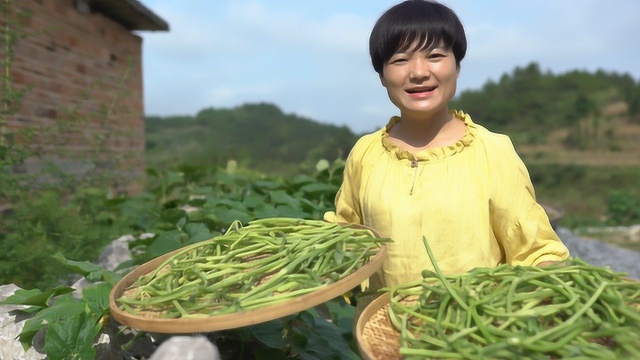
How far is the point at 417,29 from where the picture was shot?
1.86m

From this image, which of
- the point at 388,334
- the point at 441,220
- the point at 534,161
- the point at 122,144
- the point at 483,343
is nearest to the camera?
the point at 483,343

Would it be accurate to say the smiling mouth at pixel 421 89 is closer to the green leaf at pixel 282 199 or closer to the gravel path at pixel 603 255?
the green leaf at pixel 282 199

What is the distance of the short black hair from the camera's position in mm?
1857

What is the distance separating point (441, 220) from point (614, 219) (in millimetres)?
17740

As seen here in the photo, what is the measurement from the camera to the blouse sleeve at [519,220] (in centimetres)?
185

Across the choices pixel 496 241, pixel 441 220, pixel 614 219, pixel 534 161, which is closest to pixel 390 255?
pixel 441 220

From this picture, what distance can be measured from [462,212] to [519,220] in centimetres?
18

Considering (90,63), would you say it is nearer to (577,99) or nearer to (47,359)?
(47,359)

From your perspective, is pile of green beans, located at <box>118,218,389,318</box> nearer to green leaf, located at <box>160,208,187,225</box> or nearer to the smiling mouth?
the smiling mouth

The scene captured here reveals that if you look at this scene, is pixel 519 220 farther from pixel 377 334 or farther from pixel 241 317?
pixel 241 317

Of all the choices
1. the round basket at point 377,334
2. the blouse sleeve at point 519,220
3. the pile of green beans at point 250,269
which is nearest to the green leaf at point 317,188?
the pile of green beans at point 250,269

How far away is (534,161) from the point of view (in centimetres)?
2973

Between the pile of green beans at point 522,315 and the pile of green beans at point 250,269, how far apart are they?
7.8 inches

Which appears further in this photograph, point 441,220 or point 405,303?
point 441,220
